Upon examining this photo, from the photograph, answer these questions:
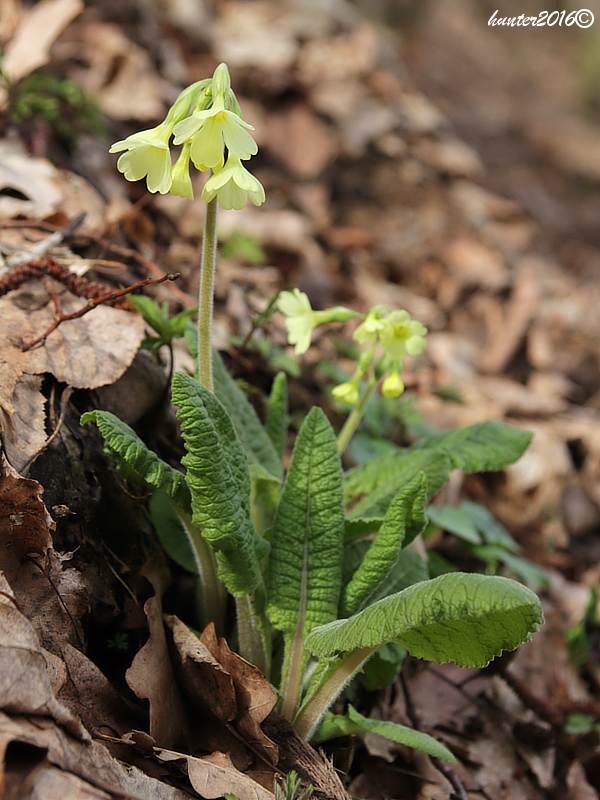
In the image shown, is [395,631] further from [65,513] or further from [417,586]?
[65,513]

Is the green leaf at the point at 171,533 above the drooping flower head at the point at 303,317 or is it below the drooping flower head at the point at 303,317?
below

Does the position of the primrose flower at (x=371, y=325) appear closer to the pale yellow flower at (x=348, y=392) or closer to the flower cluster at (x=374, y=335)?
the flower cluster at (x=374, y=335)

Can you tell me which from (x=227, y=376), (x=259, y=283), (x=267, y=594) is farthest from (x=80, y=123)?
(x=267, y=594)

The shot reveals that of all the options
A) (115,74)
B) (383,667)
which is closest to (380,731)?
(383,667)

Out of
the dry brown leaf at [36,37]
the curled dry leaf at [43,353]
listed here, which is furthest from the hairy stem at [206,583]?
the dry brown leaf at [36,37]

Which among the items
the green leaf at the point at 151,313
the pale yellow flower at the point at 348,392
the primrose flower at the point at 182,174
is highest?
the primrose flower at the point at 182,174

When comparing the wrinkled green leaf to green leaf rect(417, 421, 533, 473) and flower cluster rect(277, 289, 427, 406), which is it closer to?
green leaf rect(417, 421, 533, 473)

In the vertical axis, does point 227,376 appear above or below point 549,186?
below

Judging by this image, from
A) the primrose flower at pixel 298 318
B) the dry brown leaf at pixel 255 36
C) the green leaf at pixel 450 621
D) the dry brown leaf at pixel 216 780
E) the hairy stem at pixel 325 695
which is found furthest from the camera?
the dry brown leaf at pixel 255 36
